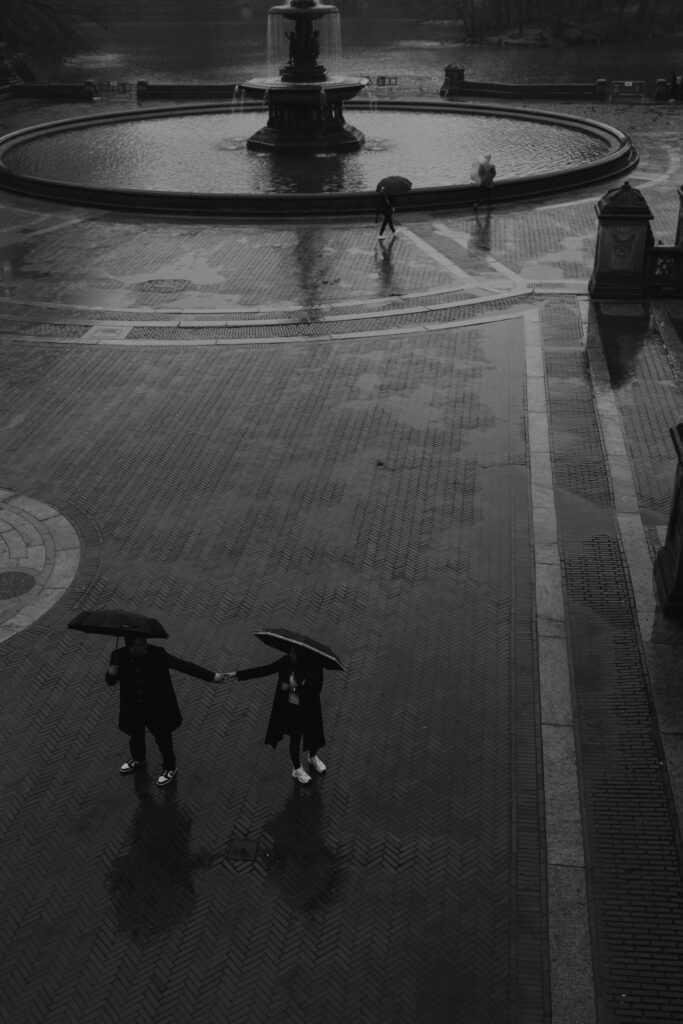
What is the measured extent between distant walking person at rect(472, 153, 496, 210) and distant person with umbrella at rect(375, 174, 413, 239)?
285 centimetres

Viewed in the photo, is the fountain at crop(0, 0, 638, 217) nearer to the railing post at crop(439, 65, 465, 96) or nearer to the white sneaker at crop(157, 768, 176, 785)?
the railing post at crop(439, 65, 465, 96)

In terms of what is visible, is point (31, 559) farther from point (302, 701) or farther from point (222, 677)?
point (302, 701)

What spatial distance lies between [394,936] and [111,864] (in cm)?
Answer: 235

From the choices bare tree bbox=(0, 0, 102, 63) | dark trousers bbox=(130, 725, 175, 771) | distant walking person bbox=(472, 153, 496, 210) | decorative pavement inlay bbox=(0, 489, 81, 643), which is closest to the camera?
dark trousers bbox=(130, 725, 175, 771)

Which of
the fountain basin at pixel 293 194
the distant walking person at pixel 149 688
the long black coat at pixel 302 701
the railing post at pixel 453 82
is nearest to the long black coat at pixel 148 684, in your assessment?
the distant walking person at pixel 149 688

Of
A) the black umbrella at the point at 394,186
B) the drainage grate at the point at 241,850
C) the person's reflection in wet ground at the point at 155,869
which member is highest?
the black umbrella at the point at 394,186

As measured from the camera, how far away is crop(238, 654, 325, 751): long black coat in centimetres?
909

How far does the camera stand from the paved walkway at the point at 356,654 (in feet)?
26.0

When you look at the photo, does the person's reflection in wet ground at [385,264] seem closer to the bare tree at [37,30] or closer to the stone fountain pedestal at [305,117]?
the stone fountain pedestal at [305,117]

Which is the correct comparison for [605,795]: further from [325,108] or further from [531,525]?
[325,108]

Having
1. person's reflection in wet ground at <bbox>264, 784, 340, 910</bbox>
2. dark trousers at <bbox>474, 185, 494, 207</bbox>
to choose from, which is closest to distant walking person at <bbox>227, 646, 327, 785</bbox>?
person's reflection in wet ground at <bbox>264, 784, 340, 910</bbox>

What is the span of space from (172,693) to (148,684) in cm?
29

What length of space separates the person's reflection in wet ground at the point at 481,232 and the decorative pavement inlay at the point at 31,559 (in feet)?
50.2

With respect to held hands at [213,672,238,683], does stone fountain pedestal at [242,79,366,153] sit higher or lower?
higher
